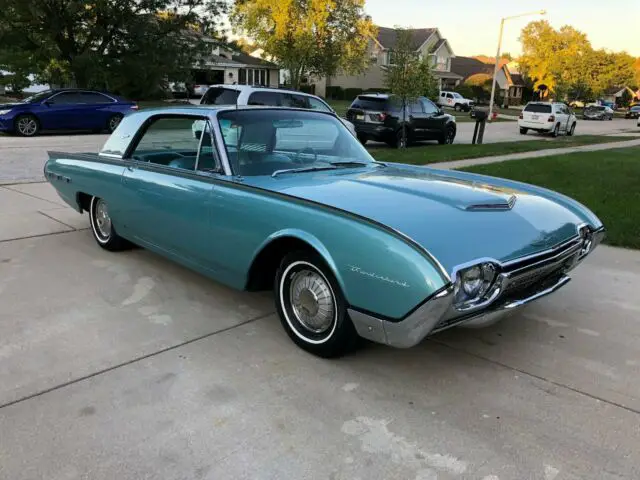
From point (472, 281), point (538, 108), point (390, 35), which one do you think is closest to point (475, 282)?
point (472, 281)

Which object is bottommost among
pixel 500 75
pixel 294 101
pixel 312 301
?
pixel 312 301

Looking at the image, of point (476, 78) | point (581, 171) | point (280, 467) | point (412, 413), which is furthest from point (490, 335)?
point (476, 78)

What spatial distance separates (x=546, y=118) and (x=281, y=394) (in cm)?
2370

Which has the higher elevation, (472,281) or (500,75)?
(500,75)

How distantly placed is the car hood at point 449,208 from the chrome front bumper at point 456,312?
0.11 m

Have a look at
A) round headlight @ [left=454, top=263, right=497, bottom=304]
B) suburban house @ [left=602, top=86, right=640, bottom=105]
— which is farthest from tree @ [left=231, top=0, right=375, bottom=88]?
suburban house @ [left=602, top=86, right=640, bottom=105]

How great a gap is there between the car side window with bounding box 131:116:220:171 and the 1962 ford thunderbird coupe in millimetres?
14

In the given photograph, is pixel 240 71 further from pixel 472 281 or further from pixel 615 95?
pixel 615 95

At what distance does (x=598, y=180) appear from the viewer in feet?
32.7

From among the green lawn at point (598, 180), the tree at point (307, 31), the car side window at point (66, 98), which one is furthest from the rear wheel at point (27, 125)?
the tree at point (307, 31)

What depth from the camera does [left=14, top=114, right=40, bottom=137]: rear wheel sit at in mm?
16078

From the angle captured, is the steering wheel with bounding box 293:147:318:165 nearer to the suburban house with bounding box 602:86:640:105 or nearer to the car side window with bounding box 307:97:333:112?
the car side window with bounding box 307:97:333:112

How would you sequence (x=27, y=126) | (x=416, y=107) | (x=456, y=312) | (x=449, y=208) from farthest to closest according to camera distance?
1. (x=27, y=126)
2. (x=416, y=107)
3. (x=449, y=208)
4. (x=456, y=312)

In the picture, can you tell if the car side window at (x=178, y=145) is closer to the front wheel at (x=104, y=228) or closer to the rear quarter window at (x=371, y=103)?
the front wheel at (x=104, y=228)
